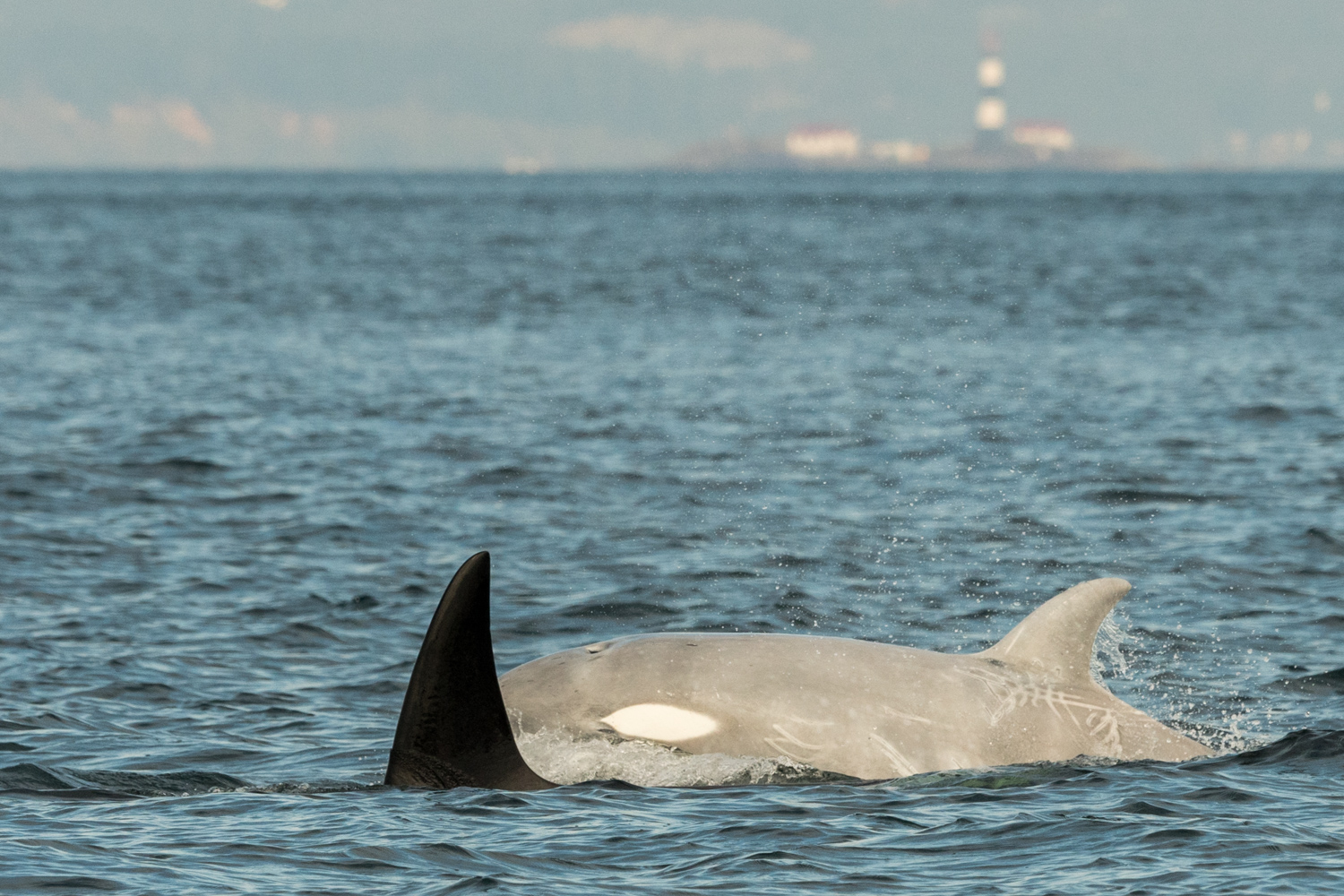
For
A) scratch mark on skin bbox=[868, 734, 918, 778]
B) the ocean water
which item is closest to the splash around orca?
scratch mark on skin bbox=[868, 734, 918, 778]

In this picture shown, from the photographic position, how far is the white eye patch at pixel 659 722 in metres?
10.1

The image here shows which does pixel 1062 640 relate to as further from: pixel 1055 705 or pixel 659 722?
pixel 659 722

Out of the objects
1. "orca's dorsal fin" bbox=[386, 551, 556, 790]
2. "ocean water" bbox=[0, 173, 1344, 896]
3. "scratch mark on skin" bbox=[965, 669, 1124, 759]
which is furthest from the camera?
"scratch mark on skin" bbox=[965, 669, 1124, 759]

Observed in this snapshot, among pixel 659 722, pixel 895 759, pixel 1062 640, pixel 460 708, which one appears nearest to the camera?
pixel 460 708

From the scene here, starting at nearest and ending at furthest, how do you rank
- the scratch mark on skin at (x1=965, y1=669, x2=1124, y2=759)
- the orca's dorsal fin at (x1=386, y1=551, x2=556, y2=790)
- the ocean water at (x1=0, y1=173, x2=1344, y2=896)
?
the orca's dorsal fin at (x1=386, y1=551, x2=556, y2=790) → the ocean water at (x1=0, y1=173, x2=1344, y2=896) → the scratch mark on skin at (x1=965, y1=669, x2=1124, y2=759)

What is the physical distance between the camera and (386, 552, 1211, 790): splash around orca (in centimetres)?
1007

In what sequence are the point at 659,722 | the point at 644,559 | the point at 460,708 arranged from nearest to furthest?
the point at 460,708 → the point at 659,722 → the point at 644,559

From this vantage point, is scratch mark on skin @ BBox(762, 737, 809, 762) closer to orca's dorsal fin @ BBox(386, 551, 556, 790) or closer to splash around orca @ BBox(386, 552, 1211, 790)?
splash around orca @ BBox(386, 552, 1211, 790)

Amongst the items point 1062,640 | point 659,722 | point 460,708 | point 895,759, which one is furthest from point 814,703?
point 460,708

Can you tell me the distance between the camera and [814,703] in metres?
10.1

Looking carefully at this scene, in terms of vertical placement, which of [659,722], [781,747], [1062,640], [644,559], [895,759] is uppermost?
[1062,640]

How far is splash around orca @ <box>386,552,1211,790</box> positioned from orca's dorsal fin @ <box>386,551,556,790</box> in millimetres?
17

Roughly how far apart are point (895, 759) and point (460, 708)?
98.0 inches

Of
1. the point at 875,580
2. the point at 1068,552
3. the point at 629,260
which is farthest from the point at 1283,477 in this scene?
the point at 629,260
